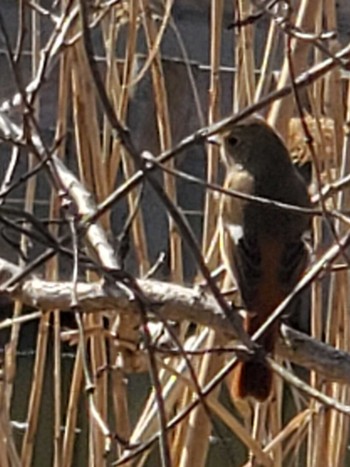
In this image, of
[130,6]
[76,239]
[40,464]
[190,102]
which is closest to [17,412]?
[40,464]

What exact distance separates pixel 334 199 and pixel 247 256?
0.48 feet

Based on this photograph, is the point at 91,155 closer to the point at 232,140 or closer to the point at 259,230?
the point at 259,230

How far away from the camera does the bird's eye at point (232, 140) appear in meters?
1.98

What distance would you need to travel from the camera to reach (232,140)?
6.57ft

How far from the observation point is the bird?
1.68m

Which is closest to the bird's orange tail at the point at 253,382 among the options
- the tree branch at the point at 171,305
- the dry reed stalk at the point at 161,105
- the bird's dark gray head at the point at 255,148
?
the dry reed stalk at the point at 161,105

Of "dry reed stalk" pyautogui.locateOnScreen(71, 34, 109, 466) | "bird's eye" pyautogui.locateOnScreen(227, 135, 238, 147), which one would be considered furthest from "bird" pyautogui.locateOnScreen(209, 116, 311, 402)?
"dry reed stalk" pyautogui.locateOnScreen(71, 34, 109, 466)

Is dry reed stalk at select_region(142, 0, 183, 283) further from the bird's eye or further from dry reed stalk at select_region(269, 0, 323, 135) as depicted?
the bird's eye

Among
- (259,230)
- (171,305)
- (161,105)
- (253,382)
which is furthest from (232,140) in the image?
(171,305)

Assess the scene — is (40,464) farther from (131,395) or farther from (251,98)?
(251,98)

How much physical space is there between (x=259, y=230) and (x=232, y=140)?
0.24 meters

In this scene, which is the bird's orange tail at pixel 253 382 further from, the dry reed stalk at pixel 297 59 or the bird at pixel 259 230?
the dry reed stalk at pixel 297 59

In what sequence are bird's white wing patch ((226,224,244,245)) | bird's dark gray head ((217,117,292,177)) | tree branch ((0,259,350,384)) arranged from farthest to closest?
bird's dark gray head ((217,117,292,177)) → bird's white wing patch ((226,224,244,245)) → tree branch ((0,259,350,384))

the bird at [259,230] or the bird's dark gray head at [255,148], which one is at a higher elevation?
the bird's dark gray head at [255,148]
